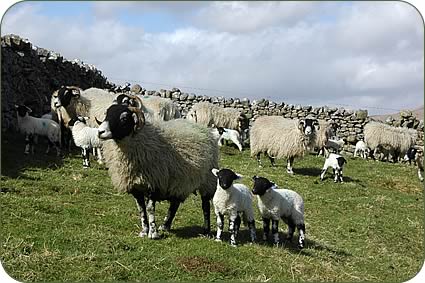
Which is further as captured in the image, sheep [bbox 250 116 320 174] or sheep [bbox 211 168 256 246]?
sheep [bbox 250 116 320 174]

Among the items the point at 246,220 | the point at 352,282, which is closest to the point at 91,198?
the point at 246,220

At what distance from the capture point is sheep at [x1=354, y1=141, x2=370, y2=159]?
26.8 meters

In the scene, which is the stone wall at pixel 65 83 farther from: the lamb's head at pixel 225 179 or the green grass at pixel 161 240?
the lamb's head at pixel 225 179

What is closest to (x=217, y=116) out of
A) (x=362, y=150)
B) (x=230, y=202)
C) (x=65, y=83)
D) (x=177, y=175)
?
(x=362, y=150)

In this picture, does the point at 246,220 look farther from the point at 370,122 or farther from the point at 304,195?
the point at 370,122

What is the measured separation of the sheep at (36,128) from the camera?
15.2m

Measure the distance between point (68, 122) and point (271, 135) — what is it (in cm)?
743

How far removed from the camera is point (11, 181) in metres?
11.1

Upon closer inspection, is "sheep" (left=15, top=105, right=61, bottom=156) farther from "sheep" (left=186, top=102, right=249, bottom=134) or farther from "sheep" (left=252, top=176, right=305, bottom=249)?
"sheep" (left=186, top=102, right=249, bottom=134)

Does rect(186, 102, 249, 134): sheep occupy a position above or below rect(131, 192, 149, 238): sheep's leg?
above

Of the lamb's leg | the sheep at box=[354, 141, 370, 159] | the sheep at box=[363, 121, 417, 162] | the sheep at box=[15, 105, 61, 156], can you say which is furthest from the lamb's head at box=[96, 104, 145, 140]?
the sheep at box=[363, 121, 417, 162]

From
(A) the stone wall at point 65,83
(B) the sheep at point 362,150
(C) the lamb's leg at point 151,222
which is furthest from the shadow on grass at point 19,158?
(B) the sheep at point 362,150

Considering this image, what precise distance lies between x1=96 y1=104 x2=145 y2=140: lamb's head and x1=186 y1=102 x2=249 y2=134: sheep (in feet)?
55.4

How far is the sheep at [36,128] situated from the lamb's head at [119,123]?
24.9 ft
